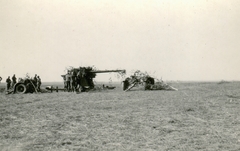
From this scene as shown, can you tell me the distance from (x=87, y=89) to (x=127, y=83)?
3648mm

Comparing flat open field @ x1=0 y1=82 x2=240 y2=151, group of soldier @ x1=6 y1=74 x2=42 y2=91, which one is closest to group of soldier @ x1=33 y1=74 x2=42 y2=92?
group of soldier @ x1=6 y1=74 x2=42 y2=91

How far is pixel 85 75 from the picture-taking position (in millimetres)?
26016

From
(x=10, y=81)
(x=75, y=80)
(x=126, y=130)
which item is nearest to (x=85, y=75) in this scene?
(x=75, y=80)

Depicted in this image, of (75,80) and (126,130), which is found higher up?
(75,80)

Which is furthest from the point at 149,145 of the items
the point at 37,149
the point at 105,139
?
the point at 37,149

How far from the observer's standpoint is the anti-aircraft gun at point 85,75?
25.5 metres

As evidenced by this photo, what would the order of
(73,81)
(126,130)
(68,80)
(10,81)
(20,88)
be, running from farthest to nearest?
(10,81) → (68,80) → (73,81) → (20,88) → (126,130)

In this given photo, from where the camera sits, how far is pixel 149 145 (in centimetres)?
669

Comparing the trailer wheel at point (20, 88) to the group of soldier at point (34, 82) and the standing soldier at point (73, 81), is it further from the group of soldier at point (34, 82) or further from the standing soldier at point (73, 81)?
the standing soldier at point (73, 81)

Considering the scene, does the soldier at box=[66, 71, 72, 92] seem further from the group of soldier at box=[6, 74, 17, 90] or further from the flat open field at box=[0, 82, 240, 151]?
the flat open field at box=[0, 82, 240, 151]

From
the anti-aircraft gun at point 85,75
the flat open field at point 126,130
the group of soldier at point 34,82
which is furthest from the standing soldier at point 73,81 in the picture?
the flat open field at point 126,130

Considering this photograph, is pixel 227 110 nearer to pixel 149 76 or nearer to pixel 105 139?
pixel 105 139

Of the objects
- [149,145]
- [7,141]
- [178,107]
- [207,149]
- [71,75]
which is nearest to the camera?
[207,149]

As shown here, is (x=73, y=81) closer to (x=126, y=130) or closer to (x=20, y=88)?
(x=20, y=88)
